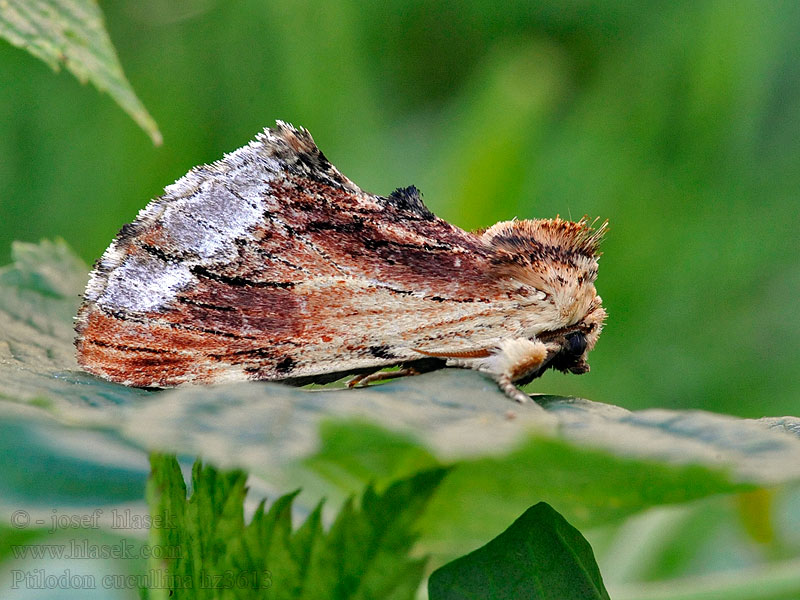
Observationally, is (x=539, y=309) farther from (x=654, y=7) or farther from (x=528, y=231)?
(x=654, y=7)

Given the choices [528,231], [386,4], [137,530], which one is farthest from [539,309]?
[386,4]

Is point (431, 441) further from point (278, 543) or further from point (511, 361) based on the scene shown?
point (511, 361)

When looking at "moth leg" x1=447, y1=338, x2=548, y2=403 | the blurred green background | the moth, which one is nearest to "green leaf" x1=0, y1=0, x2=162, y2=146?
the moth

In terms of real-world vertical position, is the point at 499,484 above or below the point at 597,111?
below

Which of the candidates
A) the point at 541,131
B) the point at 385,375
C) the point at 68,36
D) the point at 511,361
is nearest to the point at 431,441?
the point at 511,361

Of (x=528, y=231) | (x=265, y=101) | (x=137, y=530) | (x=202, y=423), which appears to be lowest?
(x=202, y=423)

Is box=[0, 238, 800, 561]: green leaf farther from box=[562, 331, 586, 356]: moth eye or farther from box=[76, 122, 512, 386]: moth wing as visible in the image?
box=[562, 331, 586, 356]: moth eye
